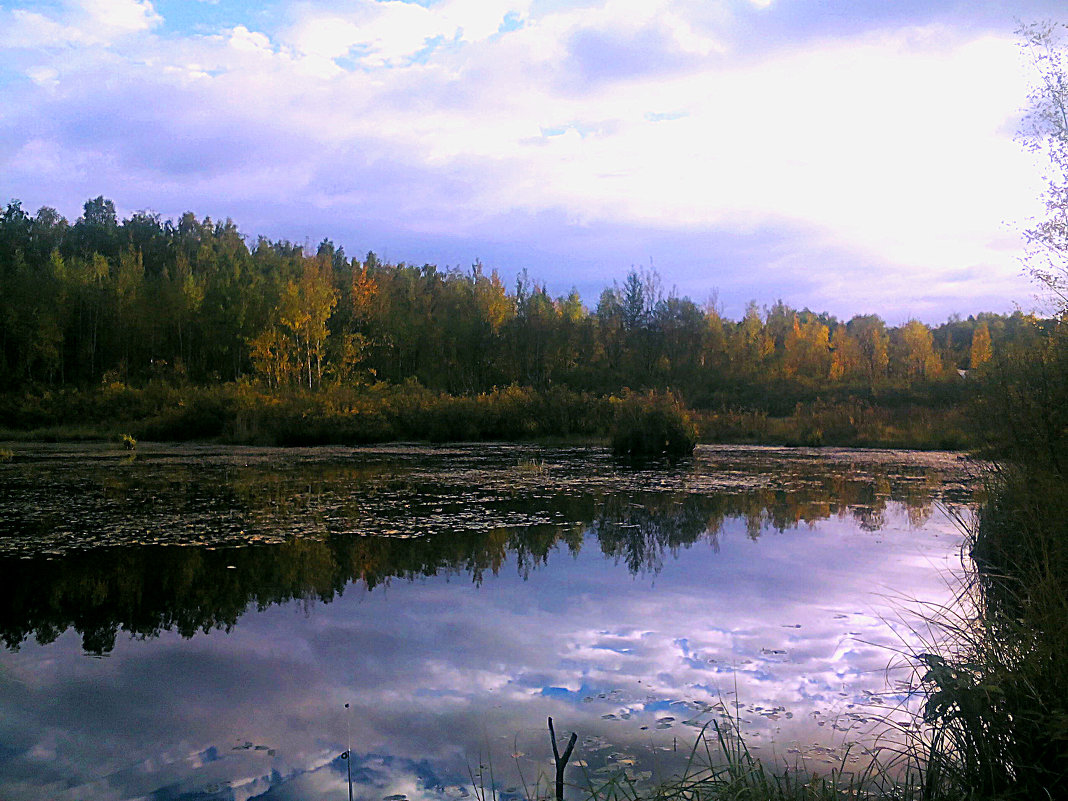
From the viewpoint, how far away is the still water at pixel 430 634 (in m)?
3.76

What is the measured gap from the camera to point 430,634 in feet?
18.8

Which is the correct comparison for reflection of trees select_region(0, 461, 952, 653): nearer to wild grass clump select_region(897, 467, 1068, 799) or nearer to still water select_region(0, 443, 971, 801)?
still water select_region(0, 443, 971, 801)

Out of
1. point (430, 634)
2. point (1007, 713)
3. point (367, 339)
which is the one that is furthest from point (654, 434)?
point (367, 339)

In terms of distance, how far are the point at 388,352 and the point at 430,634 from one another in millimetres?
45072

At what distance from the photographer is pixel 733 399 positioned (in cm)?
4350

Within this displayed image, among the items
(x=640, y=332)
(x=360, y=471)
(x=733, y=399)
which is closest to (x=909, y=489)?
(x=360, y=471)

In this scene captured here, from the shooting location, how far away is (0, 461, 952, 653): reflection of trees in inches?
247

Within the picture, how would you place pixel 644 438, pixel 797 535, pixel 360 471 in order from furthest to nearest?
1. pixel 644 438
2. pixel 360 471
3. pixel 797 535

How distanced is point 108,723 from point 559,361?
4454cm

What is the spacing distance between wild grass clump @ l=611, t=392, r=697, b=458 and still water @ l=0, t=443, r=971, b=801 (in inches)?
354

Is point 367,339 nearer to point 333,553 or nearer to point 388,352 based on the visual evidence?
point 388,352

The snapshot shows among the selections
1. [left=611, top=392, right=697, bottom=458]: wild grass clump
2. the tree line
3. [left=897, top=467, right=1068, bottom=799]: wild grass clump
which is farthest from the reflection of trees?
the tree line

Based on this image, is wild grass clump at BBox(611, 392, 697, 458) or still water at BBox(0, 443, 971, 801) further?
wild grass clump at BBox(611, 392, 697, 458)

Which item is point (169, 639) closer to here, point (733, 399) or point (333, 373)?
point (333, 373)
